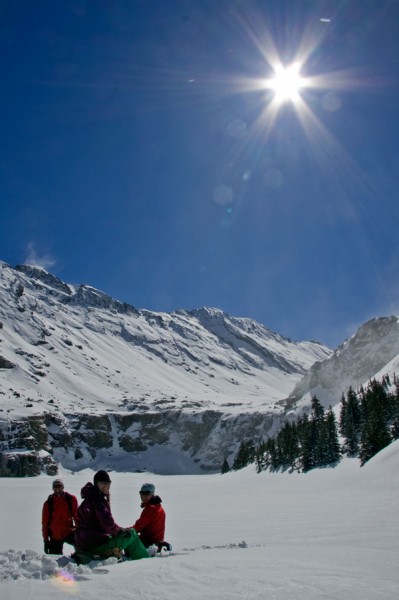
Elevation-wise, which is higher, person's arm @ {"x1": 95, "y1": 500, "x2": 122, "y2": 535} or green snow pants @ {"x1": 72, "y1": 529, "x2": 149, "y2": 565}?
person's arm @ {"x1": 95, "y1": 500, "x2": 122, "y2": 535}

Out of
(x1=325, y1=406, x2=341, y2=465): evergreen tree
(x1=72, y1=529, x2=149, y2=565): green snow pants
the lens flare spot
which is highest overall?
(x1=325, y1=406, x2=341, y2=465): evergreen tree

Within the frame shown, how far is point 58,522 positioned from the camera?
1083 centimetres

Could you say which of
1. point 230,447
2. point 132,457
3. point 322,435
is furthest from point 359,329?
point 322,435

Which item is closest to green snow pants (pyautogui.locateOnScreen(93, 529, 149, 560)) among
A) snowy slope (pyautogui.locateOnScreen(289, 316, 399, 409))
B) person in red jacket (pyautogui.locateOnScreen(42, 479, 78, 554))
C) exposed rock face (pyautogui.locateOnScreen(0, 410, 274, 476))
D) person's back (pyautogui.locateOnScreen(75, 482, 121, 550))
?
person's back (pyautogui.locateOnScreen(75, 482, 121, 550))

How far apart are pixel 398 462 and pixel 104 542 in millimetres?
27804

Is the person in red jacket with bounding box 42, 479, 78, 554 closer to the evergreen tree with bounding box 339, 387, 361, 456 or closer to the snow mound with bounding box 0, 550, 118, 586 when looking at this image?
the snow mound with bounding box 0, 550, 118, 586

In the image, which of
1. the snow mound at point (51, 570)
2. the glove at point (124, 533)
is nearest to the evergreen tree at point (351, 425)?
the glove at point (124, 533)

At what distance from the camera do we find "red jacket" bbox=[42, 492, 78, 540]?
10.8 meters

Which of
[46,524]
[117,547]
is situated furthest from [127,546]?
[46,524]

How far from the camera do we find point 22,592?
5.62 m

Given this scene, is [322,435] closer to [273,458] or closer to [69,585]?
[273,458]

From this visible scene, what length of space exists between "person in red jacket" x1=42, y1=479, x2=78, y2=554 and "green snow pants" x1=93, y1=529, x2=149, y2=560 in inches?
99.2

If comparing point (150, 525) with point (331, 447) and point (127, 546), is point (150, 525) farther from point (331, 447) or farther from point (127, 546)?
point (331, 447)

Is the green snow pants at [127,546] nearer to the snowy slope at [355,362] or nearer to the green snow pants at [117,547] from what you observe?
the green snow pants at [117,547]
